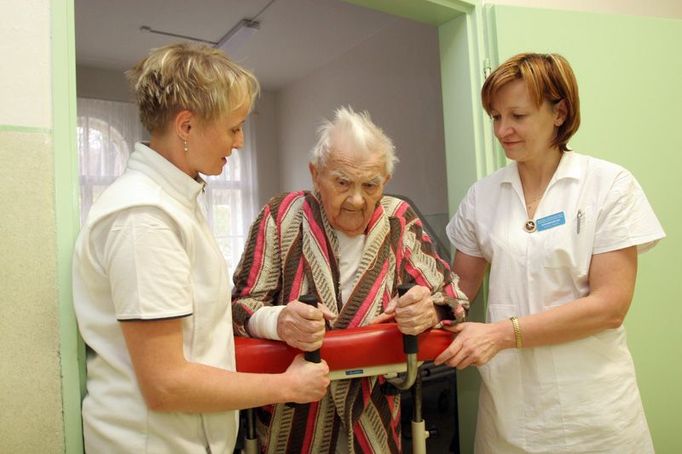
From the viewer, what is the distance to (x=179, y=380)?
35.4 inches

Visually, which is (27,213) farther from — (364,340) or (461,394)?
(461,394)

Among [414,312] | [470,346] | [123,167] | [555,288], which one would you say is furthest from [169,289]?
[123,167]

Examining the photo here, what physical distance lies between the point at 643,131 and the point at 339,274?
4.51ft

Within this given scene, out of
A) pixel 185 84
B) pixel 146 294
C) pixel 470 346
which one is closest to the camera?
pixel 146 294

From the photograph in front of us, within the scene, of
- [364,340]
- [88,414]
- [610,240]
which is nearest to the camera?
[88,414]

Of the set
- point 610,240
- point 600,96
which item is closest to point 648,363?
point 610,240

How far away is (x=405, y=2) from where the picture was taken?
179cm

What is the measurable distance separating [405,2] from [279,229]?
955 millimetres

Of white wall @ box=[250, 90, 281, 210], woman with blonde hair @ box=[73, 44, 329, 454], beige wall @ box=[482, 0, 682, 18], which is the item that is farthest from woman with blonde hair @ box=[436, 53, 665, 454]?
white wall @ box=[250, 90, 281, 210]

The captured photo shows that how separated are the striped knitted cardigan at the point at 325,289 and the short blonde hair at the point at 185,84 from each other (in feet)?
1.54

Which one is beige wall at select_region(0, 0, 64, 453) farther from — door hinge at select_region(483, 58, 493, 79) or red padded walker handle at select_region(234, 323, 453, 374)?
door hinge at select_region(483, 58, 493, 79)

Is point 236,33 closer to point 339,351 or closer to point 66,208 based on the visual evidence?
point 66,208

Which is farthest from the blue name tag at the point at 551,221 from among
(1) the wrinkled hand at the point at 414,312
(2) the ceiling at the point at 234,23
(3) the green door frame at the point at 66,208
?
(2) the ceiling at the point at 234,23

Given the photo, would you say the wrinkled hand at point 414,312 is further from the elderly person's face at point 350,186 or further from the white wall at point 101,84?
the white wall at point 101,84
